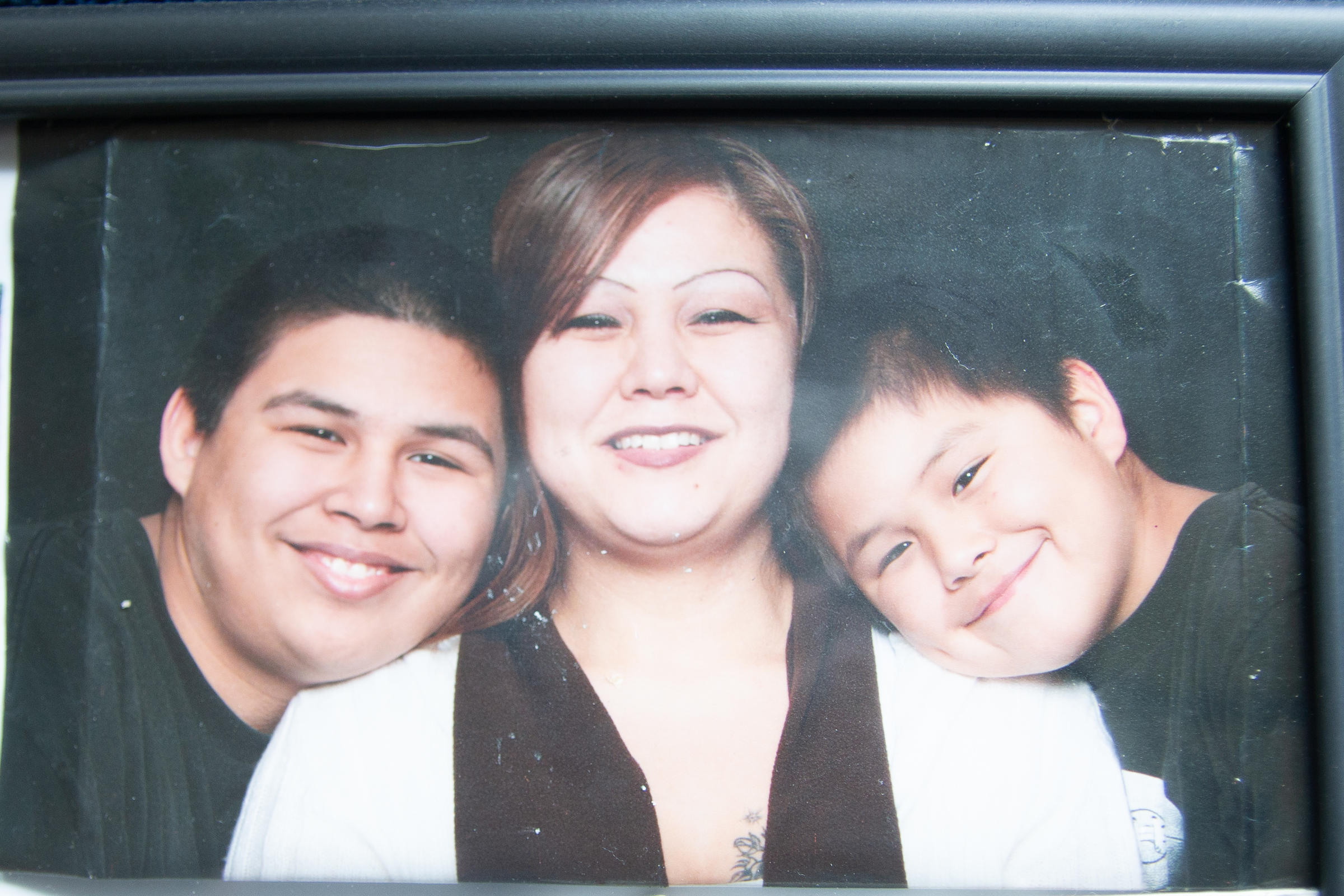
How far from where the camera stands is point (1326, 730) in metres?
0.74

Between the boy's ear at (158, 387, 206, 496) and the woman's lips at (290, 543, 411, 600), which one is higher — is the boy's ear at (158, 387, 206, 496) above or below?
above

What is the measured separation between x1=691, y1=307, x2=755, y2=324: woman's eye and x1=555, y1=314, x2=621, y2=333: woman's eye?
0.09 metres

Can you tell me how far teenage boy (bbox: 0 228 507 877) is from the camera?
78 cm

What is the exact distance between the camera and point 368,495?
78cm

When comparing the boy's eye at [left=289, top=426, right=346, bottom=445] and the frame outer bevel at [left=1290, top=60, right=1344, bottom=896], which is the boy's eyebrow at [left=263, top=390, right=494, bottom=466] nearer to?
the boy's eye at [left=289, top=426, right=346, bottom=445]

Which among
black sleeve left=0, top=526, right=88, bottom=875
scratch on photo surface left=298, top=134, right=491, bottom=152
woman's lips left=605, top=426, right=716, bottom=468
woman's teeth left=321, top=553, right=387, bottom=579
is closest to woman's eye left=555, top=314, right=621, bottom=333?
woman's lips left=605, top=426, right=716, bottom=468

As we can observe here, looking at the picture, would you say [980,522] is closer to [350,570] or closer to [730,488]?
[730,488]

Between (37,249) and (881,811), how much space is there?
1.08m

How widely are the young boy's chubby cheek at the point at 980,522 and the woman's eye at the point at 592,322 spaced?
10.3 inches

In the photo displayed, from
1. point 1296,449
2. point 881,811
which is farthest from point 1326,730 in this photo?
point 881,811

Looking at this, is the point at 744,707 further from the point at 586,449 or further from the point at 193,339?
the point at 193,339

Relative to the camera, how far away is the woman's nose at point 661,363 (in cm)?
76

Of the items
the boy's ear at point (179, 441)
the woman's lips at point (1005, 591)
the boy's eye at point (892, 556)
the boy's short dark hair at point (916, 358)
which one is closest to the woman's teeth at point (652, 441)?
the boy's short dark hair at point (916, 358)

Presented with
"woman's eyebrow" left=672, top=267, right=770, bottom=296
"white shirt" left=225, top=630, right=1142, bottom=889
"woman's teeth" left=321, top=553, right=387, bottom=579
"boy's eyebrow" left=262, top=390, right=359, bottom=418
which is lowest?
"white shirt" left=225, top=630, right=1142, bottom=889
